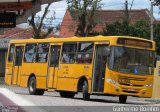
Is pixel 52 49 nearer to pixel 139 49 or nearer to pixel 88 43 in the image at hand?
pixel 88 43

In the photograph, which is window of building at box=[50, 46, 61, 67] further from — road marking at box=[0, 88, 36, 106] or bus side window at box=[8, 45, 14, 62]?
road marking at box=[0, 88, 36, 106]

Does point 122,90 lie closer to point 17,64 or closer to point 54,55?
point 54,55

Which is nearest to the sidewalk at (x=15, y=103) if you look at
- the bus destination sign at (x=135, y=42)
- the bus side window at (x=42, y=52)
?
the bus destination sign at (x=135, y=42)

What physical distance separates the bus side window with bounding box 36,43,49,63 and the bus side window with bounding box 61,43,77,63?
5.45 feet

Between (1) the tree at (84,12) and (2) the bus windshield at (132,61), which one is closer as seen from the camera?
(2) the bus windshield at (132,61)

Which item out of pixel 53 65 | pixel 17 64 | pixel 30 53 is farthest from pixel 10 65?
pixel 53 65

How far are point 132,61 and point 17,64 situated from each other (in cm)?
898

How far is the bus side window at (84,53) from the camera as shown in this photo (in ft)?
77.0

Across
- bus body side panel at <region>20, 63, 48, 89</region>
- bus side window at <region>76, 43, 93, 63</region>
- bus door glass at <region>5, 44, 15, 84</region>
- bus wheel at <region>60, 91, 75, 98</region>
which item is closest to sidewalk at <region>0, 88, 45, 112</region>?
bus side window at <region>76, 43, 93, 63</region>

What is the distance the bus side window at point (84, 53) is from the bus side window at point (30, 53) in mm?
4373

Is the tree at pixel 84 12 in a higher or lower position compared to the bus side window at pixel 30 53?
higher

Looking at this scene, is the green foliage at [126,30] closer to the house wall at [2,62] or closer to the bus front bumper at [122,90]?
the house wall at [2,62]

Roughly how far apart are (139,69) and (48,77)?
5.64 metres

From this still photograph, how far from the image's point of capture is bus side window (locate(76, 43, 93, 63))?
77.0 feet
